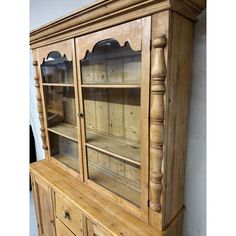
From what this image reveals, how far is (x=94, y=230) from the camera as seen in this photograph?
3.32ft

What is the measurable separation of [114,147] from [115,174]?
0.24m

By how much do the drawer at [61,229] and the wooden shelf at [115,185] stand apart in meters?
0.38

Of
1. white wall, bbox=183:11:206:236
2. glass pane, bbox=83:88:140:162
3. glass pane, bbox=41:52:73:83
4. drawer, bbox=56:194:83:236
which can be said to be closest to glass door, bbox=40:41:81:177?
glass pane, bbox=41:52:73:83

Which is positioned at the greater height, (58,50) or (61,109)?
(58,50)

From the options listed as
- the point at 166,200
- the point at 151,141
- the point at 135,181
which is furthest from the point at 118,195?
the point at 151,141

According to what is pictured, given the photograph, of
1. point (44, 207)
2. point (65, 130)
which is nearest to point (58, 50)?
point (65, 130)

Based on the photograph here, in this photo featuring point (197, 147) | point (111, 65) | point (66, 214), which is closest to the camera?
point (197, 147)

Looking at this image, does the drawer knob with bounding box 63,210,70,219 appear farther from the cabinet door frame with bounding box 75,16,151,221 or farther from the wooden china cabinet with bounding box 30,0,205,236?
the cabinet door frame with bounding box 75,16,151,221

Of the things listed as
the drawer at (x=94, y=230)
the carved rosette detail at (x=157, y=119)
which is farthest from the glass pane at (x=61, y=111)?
the carved rosette detail at (x=157, y=119)

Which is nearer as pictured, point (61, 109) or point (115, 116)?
point (115, 116)

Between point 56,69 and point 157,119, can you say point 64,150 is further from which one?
point 157,119
